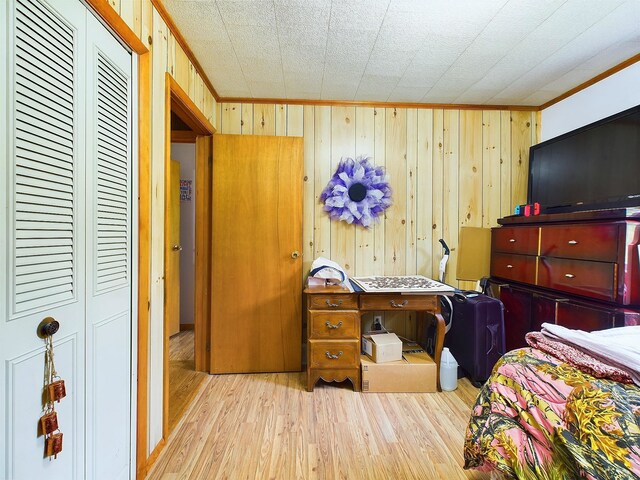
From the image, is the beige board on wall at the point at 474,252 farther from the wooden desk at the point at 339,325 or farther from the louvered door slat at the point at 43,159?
the louvered door slat at the point at 43,159

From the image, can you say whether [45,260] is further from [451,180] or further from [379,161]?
[451,180]

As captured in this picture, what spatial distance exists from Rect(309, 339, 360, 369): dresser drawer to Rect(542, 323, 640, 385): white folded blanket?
49.2 inches

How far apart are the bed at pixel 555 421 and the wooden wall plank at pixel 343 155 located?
5.34 feet

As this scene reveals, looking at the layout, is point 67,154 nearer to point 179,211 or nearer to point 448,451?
point 448,451

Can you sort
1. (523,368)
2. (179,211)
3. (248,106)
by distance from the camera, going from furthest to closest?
(179,211) → (248,106) → (523,368)

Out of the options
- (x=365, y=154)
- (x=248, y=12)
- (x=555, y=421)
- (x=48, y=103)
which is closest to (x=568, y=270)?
(x=555, y=421)

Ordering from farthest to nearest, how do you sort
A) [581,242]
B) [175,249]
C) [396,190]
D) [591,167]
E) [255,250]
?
[175,249], [396,190], [255,250], [591,167], [581,242]

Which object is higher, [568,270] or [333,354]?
[568,270]

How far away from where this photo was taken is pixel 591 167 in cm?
206

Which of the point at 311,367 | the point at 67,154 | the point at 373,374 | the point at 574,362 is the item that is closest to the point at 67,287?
the point at 67,154

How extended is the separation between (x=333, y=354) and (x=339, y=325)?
0.22 m

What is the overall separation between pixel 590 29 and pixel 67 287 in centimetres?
286

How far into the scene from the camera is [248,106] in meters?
2.63

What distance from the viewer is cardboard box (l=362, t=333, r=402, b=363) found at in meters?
2.19
